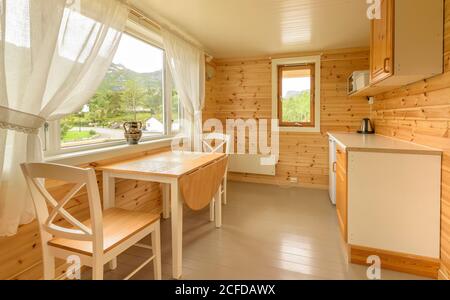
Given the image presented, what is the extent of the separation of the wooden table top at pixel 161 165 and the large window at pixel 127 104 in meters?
Result: 0.33

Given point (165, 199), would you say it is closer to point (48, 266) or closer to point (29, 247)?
point (29, 247)

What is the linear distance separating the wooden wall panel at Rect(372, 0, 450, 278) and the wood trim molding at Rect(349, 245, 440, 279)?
3.4 inches

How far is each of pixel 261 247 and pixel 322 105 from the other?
270cm

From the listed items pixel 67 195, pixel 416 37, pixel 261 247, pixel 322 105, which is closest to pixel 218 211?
pixel 261 247

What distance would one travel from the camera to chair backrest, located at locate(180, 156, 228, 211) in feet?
6.16

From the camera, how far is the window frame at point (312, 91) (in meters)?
4.07

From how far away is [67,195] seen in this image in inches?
49.6

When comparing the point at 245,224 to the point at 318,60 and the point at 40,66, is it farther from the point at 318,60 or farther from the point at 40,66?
the point at 318,60

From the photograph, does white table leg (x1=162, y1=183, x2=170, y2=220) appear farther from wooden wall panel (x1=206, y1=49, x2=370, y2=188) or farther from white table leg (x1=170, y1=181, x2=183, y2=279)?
wooden wall panel (x1=206, y1=49, x2=370, y2=188)

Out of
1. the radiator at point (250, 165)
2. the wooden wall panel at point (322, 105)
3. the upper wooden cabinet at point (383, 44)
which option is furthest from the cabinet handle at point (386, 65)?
the radiator at point (250, 165)

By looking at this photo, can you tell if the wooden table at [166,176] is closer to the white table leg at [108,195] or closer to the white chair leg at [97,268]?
the white table leg at [108,195]

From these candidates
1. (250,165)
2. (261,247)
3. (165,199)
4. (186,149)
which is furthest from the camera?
(250,165)
